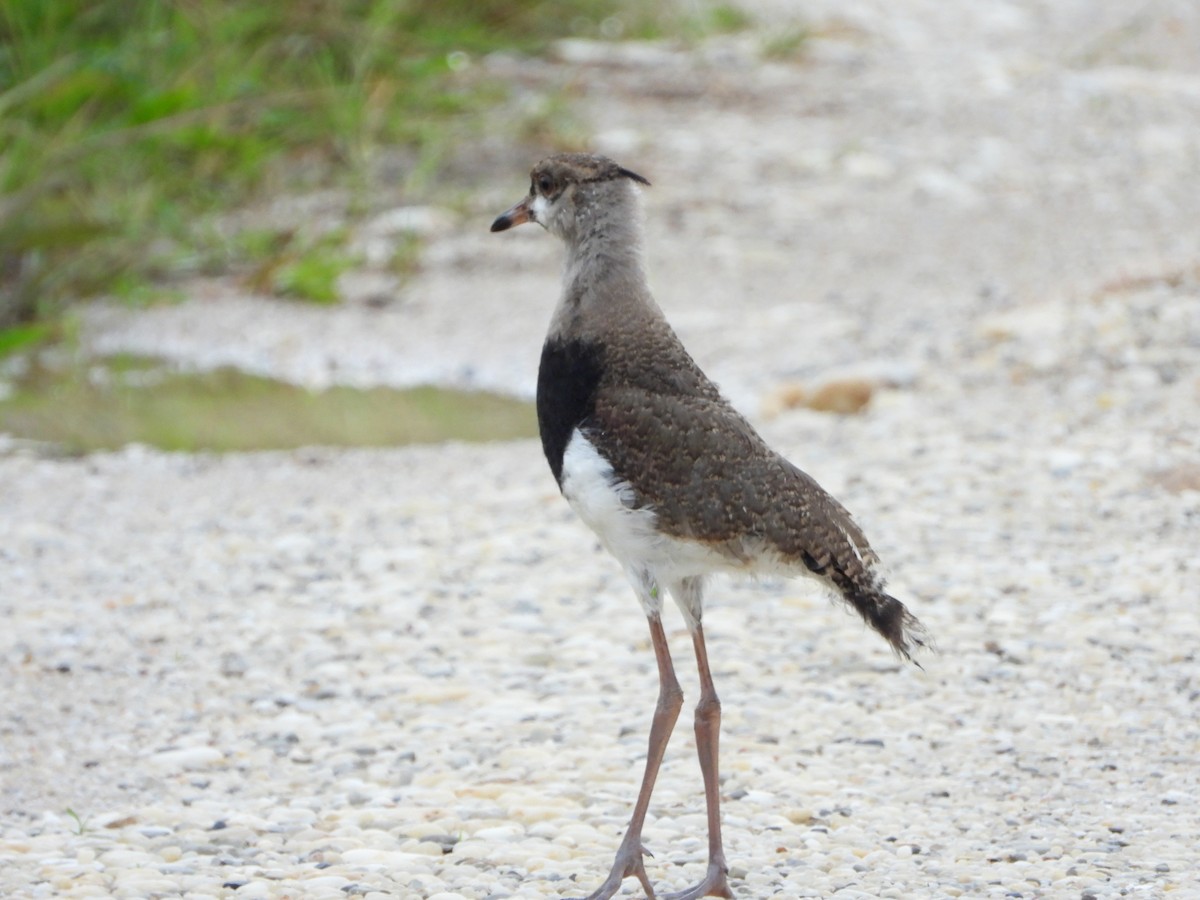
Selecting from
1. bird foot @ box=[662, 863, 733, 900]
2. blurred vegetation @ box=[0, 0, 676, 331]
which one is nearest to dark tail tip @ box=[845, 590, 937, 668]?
bird foot @ box=[662, 863, 733, 900]

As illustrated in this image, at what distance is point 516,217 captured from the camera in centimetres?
424

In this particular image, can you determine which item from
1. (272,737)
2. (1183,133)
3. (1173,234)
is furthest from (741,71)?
(272,737)

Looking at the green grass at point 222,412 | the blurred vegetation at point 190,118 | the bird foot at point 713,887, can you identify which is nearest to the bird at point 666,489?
the bird foot at point 713,887

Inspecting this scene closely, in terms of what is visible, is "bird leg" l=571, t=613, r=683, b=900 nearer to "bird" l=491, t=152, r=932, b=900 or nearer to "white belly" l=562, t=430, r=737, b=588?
"bird" l=491, t=152, r=932, b=900

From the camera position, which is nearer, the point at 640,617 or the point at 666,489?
the point at 666,489

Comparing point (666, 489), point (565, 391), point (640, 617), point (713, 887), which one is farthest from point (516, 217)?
point (713, 887)

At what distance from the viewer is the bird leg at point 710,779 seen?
366 centimetres

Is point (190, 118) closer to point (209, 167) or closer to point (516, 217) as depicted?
point (209, 167)

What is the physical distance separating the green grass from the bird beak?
302 centimetres

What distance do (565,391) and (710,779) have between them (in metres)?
0.88

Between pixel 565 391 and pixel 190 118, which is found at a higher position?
pixel 190 118

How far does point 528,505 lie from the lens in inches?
249

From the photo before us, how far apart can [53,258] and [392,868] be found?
6.02 metres

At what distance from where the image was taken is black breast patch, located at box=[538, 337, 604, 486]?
12.2 feet
